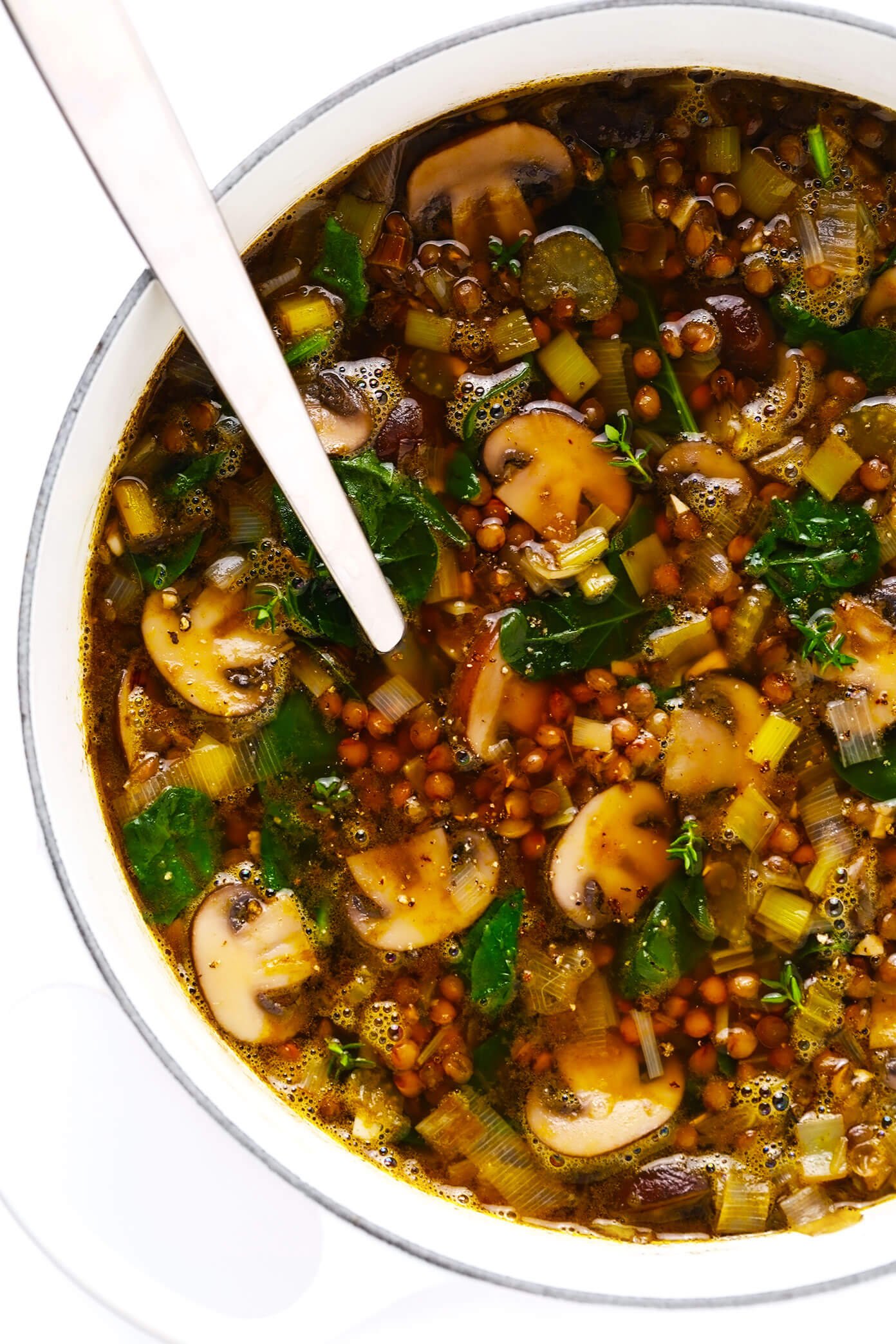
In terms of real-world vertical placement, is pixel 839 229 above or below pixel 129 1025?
above

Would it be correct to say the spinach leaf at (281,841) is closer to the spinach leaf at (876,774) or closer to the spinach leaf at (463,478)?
the spinach leaf at (463,478)

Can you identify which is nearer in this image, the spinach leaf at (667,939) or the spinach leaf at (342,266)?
the spinach leaf at (342,266)

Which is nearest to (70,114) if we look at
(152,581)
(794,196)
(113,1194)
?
(152,581)

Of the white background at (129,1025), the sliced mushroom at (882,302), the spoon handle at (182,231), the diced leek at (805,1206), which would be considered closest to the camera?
the spoon handle at (182,231)

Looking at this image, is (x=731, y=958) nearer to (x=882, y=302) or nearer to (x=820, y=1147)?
(x=820, y=1147)

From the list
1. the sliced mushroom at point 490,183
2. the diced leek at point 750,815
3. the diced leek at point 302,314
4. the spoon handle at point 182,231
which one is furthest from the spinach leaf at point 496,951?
the sliced mushroom at point 490,183

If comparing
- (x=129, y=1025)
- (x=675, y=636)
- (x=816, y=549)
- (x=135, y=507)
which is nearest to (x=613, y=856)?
(x=675, y=636)
